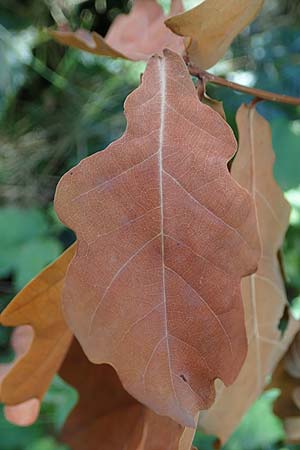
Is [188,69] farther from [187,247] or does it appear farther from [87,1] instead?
[87,1]

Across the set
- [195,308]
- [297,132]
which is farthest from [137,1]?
[297,132]

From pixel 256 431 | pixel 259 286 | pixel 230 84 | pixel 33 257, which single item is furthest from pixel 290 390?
pixel 33 257

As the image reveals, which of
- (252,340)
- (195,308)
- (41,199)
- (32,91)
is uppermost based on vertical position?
(195,308)

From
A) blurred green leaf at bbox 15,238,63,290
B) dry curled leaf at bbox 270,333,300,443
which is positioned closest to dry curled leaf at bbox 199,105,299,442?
dry curled leaf at bbox 270,333,300,443

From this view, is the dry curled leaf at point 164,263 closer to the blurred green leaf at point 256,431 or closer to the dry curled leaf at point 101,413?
the dry curled leaf at point 101,413

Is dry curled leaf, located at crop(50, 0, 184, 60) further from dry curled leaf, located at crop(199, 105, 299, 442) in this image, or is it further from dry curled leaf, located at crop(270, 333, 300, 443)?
dry curled leaf, located at crop(270, 333, 300, 443)

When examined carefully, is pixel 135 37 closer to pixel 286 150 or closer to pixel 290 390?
pixel 290 390
